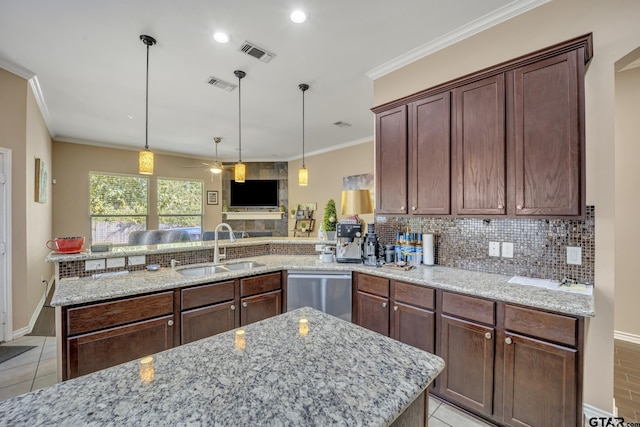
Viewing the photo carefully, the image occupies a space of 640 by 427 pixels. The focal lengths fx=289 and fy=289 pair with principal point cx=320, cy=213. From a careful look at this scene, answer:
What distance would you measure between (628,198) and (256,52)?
4.10 meters

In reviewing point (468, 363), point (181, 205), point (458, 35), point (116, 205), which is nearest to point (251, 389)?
point (468, 363)

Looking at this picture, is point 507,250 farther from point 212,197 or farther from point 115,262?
point 212,197

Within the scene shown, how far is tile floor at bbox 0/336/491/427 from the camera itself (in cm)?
201

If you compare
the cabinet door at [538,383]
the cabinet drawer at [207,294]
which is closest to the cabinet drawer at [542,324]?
the cabinet door at [538,383]

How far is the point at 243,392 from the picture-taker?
0.81 metres

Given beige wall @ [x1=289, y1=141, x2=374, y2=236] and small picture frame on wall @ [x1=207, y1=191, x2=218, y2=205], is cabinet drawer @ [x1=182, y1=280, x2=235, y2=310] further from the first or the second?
small picture frame on wall @ [x1=207, y1=191, x2=218, y2=205]

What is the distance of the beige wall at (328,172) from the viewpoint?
617cm

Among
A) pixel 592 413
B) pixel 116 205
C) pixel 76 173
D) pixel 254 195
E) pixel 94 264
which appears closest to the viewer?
pixel 592 413

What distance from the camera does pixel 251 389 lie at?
0.82m

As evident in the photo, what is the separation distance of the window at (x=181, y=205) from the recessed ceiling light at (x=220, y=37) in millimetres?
5497

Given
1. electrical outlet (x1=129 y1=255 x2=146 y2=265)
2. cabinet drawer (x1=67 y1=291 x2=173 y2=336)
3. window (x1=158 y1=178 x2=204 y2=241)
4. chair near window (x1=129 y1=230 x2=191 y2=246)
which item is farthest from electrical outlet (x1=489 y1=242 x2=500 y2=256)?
window (x1=158 y1=178 x2=204 y2=241)

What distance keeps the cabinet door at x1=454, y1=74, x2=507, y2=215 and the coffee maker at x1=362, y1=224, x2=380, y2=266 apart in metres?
0.86

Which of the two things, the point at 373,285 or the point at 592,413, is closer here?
the point at 592,413

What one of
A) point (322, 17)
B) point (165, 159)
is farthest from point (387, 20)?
point (165, 159)
